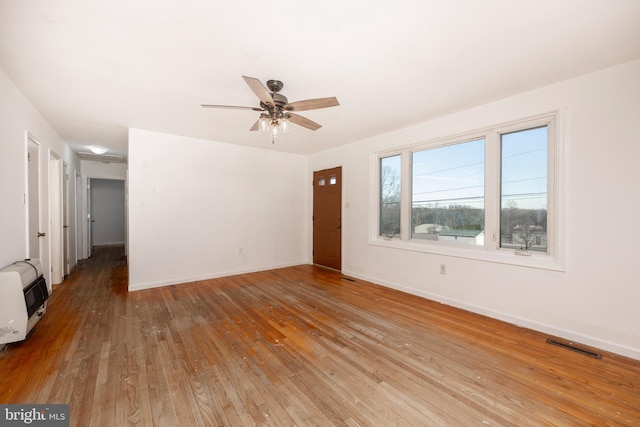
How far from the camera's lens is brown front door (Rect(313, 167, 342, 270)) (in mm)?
5438

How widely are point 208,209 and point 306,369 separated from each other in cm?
364

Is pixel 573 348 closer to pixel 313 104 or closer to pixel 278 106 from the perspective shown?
pixel 313 104

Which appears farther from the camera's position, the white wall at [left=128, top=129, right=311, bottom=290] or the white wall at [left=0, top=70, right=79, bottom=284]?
the white wall at [left=128, top=129, right=311, bottom=290]

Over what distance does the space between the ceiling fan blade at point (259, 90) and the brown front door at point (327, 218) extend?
3080mm

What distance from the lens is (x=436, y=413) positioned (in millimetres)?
1682

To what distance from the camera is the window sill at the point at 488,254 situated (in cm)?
281

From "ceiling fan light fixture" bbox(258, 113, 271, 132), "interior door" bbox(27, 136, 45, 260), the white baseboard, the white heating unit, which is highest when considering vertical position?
"ceiling fan light fixture" bbox(258, 113, 271, 132)

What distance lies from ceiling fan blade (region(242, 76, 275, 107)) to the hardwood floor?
7.43 feet

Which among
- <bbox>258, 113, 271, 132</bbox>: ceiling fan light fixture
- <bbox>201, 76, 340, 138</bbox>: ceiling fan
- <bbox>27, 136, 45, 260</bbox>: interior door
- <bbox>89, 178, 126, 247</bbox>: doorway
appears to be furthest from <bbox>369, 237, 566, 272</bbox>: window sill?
<bbox>89, 178, 126, 247</bbox>: doorway

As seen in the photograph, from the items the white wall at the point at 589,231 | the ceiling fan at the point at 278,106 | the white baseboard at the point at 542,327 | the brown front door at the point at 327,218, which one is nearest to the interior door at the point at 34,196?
the ceiling fan at the point at 278,106

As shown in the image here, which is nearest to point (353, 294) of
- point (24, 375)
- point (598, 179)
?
point (598, 179)

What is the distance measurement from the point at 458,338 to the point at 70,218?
7.25 m

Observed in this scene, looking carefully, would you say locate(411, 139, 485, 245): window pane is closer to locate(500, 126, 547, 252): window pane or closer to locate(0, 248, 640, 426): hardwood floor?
locate(500, 126, 547, 252): window pane

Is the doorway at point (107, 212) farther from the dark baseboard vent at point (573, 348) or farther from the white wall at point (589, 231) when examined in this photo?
the dark baseboard vent at point (573, 348)
